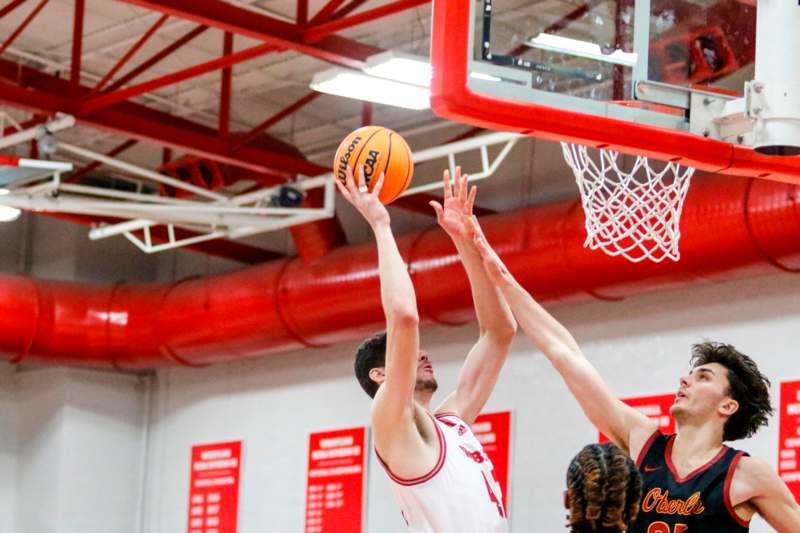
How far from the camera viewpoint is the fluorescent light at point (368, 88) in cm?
966

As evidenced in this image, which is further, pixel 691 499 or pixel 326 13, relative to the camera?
pixel 326 13

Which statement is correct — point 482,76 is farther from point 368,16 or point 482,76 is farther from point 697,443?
point 368,16

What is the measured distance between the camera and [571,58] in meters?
6.02

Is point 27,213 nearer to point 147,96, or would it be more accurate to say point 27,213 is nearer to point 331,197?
point 147,96

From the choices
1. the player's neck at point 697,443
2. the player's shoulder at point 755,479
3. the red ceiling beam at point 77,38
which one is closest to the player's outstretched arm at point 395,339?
the player's neck at point 697,443

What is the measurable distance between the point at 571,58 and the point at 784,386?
A: 185 inches

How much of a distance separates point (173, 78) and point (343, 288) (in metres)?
2.48

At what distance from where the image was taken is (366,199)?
16.2 feet

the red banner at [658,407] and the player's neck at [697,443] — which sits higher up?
the red banner at [658,407]

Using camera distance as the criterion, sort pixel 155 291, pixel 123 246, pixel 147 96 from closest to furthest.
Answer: pixel 147 96, pixel 155 291, pixel 123 246

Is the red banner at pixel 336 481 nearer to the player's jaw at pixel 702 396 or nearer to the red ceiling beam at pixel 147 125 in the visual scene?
the red ceiling beam at pixel 147 125

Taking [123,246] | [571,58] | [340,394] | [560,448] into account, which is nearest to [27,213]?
[123,246]

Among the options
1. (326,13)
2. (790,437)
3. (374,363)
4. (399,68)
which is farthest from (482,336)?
(790,437)

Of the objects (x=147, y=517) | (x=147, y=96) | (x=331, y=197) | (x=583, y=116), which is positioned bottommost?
(x=147, y=517)
